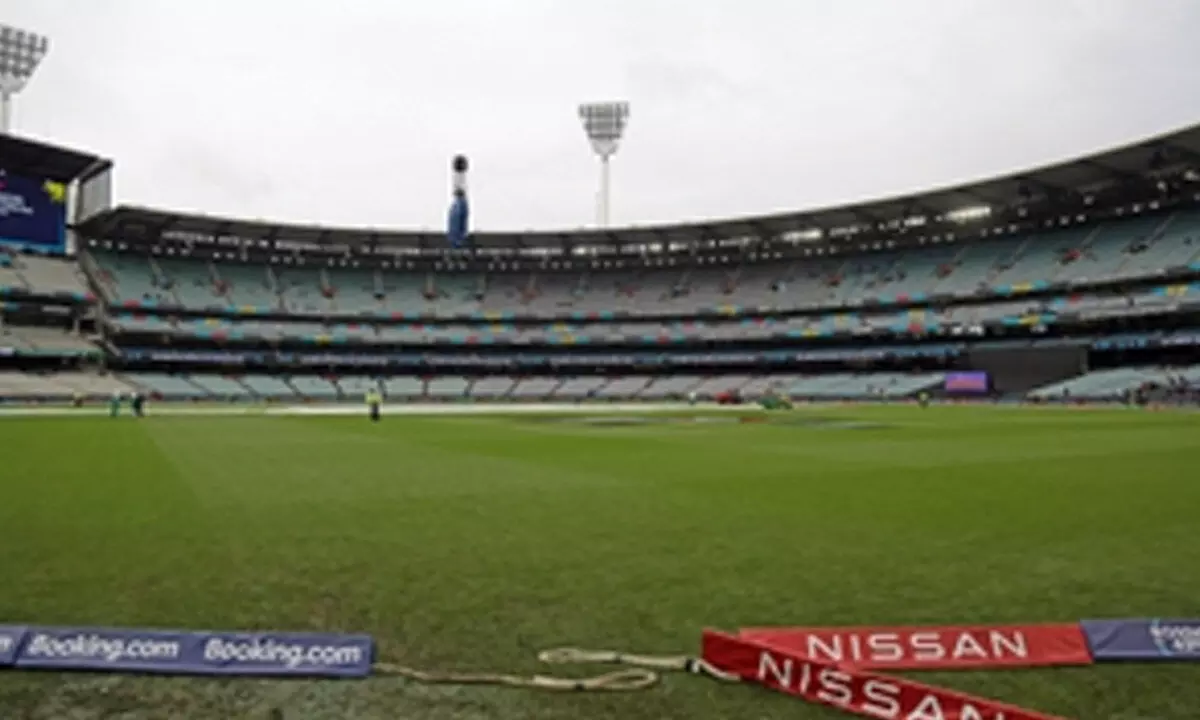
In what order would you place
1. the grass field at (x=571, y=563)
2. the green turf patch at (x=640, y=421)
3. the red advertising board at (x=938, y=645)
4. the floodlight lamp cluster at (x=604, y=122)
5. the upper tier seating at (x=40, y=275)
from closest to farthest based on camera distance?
1. the grass field at (x=571, y=563)
2. the red advertising board at (x=938, y=645)
3. the green turf patch at (x=640, y=421)
4. the upper tier seating at (x=40, y=275)
5. the floodlight lamp cluster at (x=604, y=122)

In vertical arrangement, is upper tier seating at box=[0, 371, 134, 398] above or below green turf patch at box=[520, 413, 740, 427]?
above

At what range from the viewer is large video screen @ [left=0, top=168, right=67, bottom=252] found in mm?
67562

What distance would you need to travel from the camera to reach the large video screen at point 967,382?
65.9 meters

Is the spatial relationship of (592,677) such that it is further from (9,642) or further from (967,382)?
(967,382)

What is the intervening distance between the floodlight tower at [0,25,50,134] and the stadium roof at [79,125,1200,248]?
12934 mm

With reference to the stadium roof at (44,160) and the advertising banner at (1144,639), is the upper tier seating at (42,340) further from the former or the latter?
the advertising banner at (1144,639)

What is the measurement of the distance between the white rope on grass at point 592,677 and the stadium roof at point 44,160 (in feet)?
269

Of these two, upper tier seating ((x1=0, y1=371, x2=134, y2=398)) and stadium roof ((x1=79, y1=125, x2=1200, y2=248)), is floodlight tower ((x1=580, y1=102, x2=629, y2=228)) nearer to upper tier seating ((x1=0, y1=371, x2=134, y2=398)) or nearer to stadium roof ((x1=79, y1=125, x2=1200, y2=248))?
stadium roof ((x1=79, y1=125, x2=1200, y2=248))

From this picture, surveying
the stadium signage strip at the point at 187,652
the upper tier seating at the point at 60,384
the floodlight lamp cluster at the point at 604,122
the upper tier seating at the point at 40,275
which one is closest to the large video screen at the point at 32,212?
the upper tier seating at the point at 40,275

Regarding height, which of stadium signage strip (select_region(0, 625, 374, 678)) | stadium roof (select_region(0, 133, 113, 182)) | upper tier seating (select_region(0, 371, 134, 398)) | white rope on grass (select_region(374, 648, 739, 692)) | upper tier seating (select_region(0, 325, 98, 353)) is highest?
stadium roof (select_region(0, 133, 113, 182))

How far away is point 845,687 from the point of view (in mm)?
4316

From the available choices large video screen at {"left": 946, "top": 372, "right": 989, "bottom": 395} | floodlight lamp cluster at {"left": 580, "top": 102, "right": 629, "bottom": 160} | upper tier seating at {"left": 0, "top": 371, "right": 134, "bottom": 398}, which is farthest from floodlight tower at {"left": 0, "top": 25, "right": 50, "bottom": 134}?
large video screen at {"left": 946, "top": 372, "right": 989, "bottom": 395}

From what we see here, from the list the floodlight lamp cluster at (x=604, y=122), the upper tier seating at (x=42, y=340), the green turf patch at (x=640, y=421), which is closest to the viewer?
the green turf patch at (x=640, y=421)

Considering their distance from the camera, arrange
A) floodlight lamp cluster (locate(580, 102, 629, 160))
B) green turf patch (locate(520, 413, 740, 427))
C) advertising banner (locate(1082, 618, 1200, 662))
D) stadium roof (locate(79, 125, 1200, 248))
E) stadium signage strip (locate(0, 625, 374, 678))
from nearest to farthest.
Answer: stadium signage strip (locate(0, 625, 374, 678)) < advertising banner (locate(1082, 618, 1200, 662)) < green turf patch (locate(520, 413, 740, 427)) < stadium roof (locate(79, 125, 1200, 248)) < floodlight lamp cluster (locate(580, 102, 629, 160))
